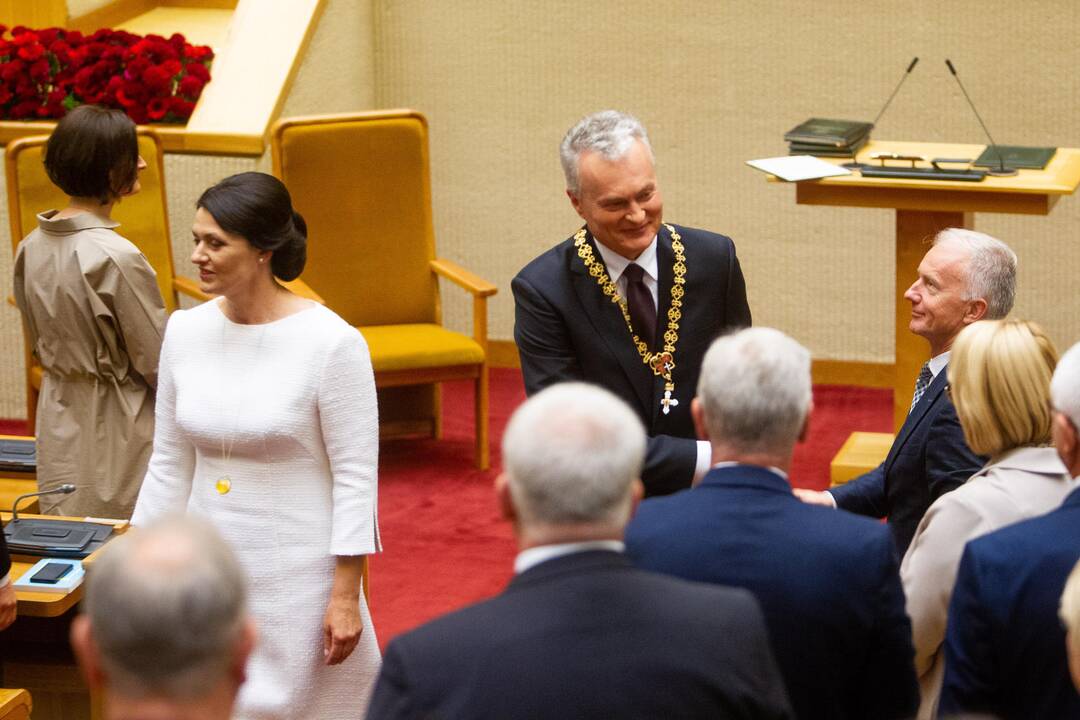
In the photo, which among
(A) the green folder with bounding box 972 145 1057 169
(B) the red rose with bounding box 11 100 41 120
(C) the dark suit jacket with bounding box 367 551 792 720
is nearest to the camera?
(C) the dark suit jacket with bounding box 367 551 792 720

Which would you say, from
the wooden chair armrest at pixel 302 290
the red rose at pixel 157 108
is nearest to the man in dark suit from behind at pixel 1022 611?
the wooden chair armrest at pixel 302 290

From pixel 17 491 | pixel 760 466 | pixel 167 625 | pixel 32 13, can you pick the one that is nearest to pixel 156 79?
pixel 32 13

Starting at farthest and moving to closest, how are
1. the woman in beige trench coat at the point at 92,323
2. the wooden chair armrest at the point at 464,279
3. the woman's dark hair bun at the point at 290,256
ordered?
the wooden chair armrest at the point at 464,279 → the woman in beige trench coat at the point at 92,323 → the woman's dark hair bun at the point at 290,256

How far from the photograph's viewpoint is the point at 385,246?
6.34m

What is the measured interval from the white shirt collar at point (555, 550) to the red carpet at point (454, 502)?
9.52ft

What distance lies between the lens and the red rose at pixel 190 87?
634 cm

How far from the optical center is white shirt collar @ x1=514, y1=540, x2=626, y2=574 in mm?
1767

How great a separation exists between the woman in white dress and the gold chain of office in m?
0.53

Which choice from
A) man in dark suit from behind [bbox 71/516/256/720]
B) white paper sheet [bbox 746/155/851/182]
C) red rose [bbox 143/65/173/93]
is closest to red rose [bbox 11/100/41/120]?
red rose [bbox 143/65/173/93]

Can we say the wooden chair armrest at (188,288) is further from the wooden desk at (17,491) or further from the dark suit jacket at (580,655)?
the dark suit jacket at (580,655)

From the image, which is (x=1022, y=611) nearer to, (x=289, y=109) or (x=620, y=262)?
(x=620, y=262)

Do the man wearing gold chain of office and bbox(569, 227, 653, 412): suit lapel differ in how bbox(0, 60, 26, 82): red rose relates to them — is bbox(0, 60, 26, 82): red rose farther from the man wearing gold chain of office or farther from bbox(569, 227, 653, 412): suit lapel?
bbox(569, 227, 653, 412): suit lapel

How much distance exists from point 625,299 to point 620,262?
0.08m

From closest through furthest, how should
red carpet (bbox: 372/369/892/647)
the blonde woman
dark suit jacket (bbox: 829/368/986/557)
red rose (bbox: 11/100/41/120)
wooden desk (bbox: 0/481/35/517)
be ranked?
the blonde woman, dark suit jacket (bbox: 829/368/986/557), wooden desk (bbox: 0/481/35/517), red carpet (bbox: 372/369/892/647), red rose (bbox: 11/100/41/120)
